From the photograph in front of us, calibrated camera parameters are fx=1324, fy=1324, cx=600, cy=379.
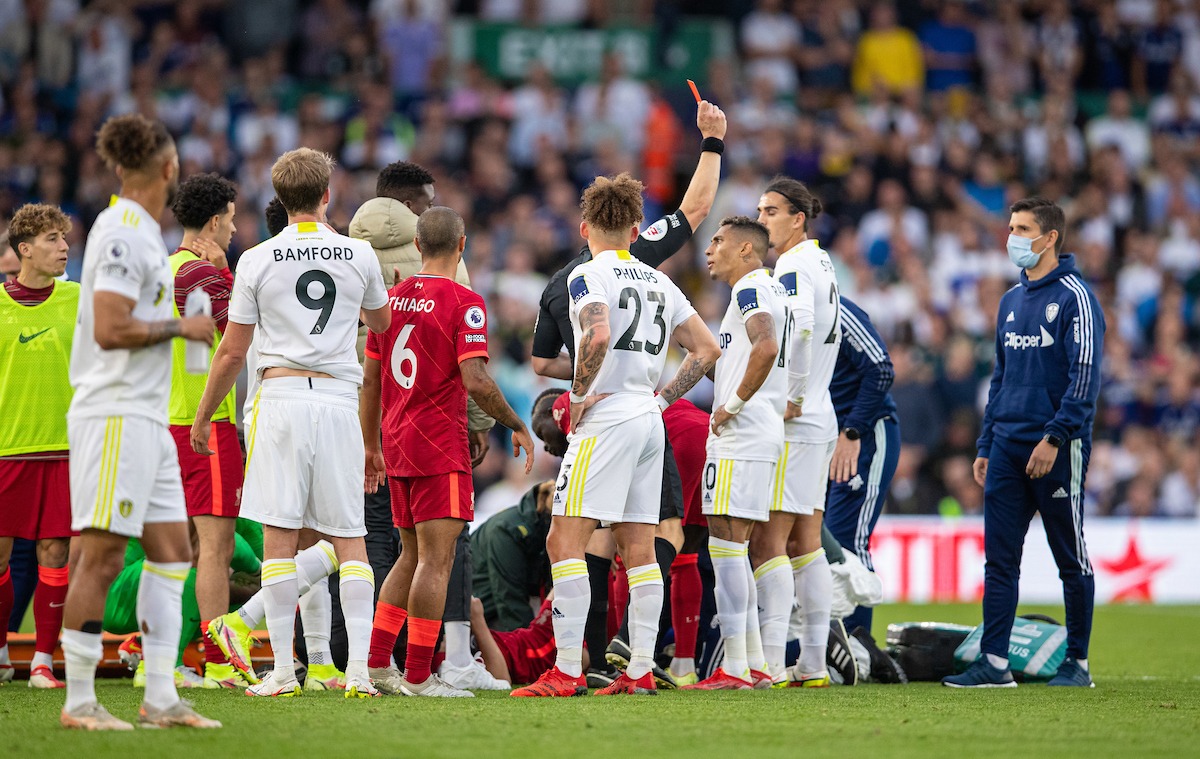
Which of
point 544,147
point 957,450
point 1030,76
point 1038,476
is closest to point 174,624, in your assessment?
point 1038,476

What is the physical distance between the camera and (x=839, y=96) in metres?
20.0

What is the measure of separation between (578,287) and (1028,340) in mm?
3035

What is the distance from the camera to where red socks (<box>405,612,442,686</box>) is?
263 inches

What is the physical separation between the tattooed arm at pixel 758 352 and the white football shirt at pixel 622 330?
2.01 ft

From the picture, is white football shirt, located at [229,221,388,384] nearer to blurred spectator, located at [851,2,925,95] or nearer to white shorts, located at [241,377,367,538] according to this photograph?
white shorts, located at [241,377,367,538]

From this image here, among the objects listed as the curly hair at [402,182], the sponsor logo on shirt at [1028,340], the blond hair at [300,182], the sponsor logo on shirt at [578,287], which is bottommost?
the sponsor logo on shirt at [578,287]

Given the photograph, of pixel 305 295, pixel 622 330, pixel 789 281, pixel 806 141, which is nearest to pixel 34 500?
pixel 305 295

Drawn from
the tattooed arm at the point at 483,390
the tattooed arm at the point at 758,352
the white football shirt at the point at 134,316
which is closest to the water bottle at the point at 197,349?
the white football shirt at the point at 134,316

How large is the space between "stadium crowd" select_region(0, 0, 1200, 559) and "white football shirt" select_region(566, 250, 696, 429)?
8678mm

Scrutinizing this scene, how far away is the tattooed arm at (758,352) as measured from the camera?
23.1 feet

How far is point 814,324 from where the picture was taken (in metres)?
7.85

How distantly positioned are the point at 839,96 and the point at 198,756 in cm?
1726

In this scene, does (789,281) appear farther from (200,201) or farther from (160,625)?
(160,625)

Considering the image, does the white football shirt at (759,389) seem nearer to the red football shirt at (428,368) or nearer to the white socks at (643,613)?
the white socks at (643,613)
